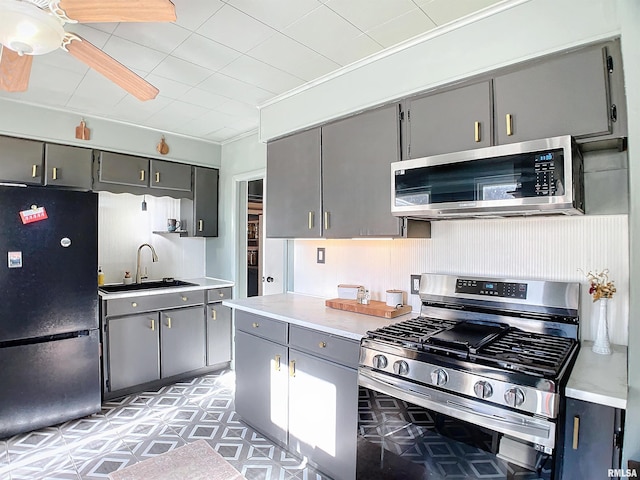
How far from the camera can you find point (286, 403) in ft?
7.81

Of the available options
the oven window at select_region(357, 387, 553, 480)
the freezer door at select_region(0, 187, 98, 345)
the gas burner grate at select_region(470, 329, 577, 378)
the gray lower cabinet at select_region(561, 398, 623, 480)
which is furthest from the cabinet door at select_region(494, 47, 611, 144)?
Answer: the freezer door at select_region(0, 187, 98, 345)

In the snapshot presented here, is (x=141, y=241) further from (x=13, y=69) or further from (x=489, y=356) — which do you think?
(x=489, y=356)

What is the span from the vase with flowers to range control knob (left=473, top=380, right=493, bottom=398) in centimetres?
63

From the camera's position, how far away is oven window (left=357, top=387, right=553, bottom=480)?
1.38m

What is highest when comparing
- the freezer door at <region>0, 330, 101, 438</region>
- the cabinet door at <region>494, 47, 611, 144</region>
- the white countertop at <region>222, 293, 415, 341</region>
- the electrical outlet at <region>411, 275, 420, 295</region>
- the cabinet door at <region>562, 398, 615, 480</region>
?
the cabinet door at <region>494, 47, 611, 144</region>

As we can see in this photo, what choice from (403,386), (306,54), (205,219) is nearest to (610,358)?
(403,386)

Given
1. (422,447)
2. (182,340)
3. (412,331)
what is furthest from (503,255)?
(182,340)

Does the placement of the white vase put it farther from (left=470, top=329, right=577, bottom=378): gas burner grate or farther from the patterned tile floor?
the patterned tile floor

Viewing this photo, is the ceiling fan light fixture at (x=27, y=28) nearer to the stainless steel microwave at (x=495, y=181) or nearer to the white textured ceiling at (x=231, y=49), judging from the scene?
the white textured ceiling at (x=231, y=49)

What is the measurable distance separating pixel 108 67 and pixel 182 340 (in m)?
2.63

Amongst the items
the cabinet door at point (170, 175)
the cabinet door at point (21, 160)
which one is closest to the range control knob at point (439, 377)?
the cabinet door at point (170, 175)

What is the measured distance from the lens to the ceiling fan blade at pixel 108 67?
160 centimetres

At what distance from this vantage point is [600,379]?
1350mm

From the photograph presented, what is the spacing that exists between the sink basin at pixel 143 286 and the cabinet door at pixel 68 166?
0.96 meters
